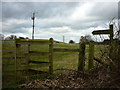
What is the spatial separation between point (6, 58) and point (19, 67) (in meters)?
2.04

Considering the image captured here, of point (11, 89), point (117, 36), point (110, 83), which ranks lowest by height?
point (11, 89)

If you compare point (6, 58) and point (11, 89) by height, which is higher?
point (6, 58)

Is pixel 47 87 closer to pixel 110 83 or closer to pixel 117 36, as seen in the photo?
pixel 110 83

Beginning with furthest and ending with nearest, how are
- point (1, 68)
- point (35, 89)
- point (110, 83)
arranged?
point (1, 68), point (35, 89), point (110, 83)

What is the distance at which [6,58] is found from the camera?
864cm

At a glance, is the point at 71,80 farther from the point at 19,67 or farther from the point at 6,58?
the point at 6,58

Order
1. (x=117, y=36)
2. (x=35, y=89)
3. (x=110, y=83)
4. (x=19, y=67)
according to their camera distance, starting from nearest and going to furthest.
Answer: (x=110, y=83) < (x=117, y=36) < (x=35, y=89) < (x=19, y=67)

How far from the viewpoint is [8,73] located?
7434 mm

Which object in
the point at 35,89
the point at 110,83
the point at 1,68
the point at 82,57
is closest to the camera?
the point at 110,83

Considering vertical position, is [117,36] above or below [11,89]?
above

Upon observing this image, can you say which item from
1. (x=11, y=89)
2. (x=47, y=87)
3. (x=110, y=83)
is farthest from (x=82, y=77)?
(x=11, y=89)

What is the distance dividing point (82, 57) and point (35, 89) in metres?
2.58

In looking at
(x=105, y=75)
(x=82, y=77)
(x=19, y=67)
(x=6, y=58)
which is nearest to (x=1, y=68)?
(x=6, y=58)

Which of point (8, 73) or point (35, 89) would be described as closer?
point (35, 89)
